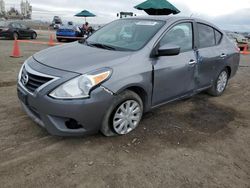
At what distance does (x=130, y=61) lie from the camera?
353 centimetres

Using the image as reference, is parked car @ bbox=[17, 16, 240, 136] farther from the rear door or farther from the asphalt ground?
the asphalt ground

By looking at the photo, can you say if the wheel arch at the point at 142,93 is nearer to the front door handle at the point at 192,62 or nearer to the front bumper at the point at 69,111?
the front bumper at the point at 69,111

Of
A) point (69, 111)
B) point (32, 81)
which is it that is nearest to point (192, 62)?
point (69, 111)

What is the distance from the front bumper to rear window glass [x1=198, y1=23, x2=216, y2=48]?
8.07 ft

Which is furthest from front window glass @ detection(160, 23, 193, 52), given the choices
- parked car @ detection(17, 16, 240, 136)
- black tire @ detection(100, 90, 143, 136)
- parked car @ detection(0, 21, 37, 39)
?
parked car @ detection(0, 21, 37, 39)

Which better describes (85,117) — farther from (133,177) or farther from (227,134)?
(227,134)

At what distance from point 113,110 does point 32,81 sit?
105 centimetres

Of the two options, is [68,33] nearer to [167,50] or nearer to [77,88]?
[167,50]

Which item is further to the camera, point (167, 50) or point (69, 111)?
point (167, 50)

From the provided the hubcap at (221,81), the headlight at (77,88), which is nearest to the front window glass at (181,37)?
the headlight at (77,88)

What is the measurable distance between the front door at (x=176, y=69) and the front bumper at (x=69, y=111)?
96cm

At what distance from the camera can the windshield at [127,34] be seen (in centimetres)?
394

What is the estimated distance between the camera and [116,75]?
3332 millimetres

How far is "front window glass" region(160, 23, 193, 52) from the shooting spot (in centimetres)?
413
